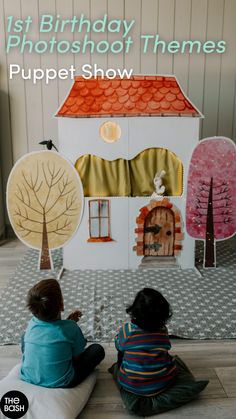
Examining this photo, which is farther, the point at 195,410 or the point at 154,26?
the point at 154,26

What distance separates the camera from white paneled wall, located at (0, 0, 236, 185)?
339 centimetres

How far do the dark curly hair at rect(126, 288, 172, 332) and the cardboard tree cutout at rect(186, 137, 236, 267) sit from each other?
139 cm

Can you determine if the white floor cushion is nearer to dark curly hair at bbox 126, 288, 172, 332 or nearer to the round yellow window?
dark curly hair at bbox 126, 288, 172, 332

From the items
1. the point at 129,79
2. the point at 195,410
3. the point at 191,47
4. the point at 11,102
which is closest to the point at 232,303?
the point at 195,410

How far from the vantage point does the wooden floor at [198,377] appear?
1447 mm

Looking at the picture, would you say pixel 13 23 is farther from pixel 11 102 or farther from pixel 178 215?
pixel 178 215

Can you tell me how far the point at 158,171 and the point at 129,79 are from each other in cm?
63

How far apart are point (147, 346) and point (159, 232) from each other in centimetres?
140

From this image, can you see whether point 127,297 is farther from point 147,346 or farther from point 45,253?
point 147,346

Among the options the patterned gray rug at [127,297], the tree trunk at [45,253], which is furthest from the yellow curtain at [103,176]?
the patterned gray rug at [127,297]

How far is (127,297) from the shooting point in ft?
7.67

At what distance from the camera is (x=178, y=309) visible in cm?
219

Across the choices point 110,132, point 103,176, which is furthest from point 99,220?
point 110,132

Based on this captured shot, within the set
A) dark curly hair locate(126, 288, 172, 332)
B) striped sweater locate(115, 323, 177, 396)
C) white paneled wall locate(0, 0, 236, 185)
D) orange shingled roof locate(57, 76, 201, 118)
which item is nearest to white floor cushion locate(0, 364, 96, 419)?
striped sweater locate(115, 323, 177, 396)
